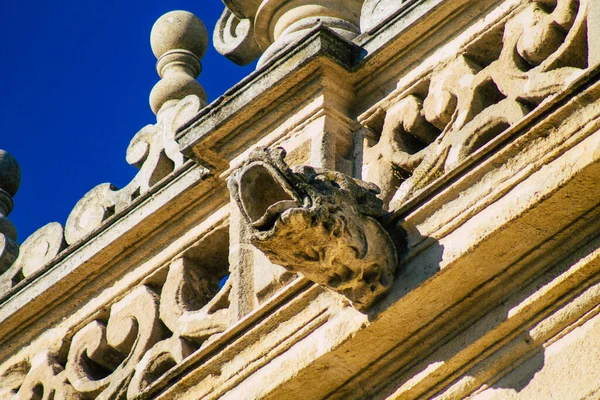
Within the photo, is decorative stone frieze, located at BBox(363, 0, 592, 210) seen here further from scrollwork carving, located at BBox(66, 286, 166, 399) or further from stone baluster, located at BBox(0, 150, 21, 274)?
stone baluster, located at BBox(0, 150, 21, 274)

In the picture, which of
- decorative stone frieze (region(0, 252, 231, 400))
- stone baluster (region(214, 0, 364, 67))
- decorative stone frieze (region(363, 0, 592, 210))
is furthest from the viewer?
stone baluster (region(214, 0, 364, 67))

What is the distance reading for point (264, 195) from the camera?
18.5ft

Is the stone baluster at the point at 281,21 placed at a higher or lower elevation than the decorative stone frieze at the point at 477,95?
higher

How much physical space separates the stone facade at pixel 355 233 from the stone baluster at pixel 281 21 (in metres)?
0.01

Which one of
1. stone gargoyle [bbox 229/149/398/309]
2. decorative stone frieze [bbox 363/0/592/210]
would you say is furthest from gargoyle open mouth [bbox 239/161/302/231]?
decorative stone frieze [bbox 363/0/592/210]

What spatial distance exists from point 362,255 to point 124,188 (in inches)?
80.1

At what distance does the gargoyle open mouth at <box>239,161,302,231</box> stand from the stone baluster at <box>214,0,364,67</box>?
5.19ft

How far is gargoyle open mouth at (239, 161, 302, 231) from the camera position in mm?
5449

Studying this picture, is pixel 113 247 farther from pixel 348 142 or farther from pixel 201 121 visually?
pixel 348 142

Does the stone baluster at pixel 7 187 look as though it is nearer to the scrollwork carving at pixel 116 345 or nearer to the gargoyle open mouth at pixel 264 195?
the scrollwork carving at pixel 116 345

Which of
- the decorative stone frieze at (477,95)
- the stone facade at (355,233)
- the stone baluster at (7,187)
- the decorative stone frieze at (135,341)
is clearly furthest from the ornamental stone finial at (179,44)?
the decorative stone frieze at (477,95)

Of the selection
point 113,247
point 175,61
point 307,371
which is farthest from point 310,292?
point 175,61

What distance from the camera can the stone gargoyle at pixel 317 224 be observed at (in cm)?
546

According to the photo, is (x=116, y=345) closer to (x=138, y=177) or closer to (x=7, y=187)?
(x=138, y=177)
